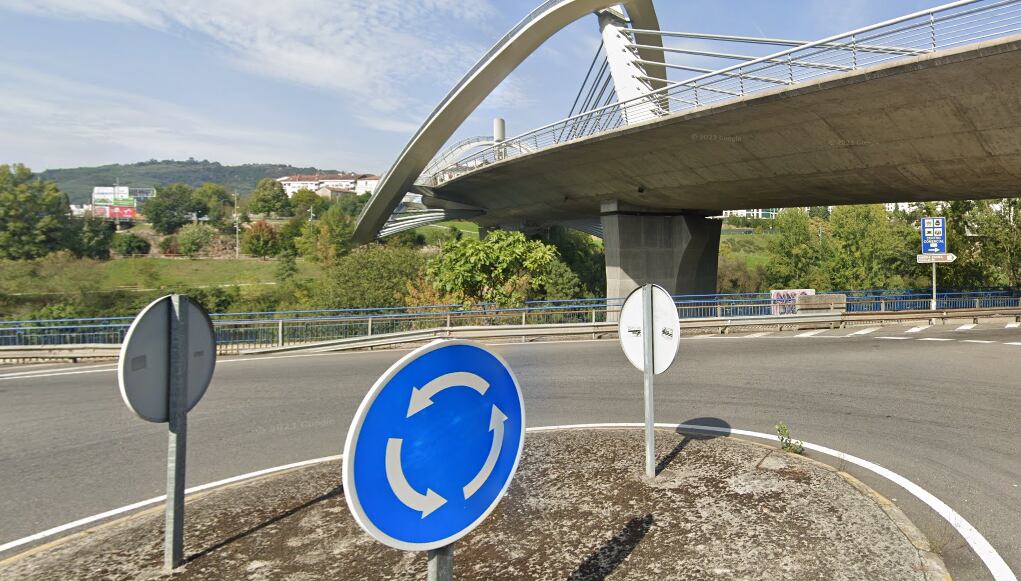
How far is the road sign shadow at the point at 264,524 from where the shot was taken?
12.1 ft

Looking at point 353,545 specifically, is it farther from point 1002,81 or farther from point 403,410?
point 1002,81

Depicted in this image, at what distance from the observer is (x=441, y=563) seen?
1.80 m

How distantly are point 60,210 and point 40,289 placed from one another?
31.1 meters

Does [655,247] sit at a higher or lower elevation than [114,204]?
lower

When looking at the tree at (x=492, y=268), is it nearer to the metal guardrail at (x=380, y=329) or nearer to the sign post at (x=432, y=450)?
the metal guardrail at (x=380, y=329)

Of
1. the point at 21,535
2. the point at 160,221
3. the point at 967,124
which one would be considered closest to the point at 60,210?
the point at 160,221

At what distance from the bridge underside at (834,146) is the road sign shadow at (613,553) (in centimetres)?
1442

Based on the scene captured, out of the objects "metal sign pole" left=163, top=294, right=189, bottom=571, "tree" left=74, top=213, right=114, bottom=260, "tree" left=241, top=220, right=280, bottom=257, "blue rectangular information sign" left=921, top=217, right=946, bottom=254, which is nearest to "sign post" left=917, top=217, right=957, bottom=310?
"blue rectangular information sign" left=921, top=217, right=946, bottom=254

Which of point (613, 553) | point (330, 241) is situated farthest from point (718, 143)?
point (330, 241)

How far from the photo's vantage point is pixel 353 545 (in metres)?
3.78

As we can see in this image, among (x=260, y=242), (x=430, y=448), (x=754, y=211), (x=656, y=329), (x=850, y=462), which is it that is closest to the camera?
(x=430, y=448)

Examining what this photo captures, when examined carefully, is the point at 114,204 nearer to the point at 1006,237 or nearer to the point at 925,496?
the point at 1006,237

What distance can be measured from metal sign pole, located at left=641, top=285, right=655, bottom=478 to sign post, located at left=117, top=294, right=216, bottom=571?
3.40 m

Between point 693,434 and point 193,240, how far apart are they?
270 ft
